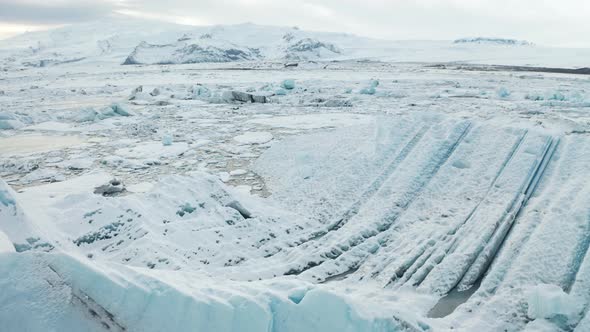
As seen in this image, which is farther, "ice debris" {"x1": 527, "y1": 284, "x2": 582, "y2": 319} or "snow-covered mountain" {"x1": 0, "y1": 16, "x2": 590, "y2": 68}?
"snow-covered mountain" {"x1": 0, "y1": 16, "x2": 590, "y2": 68}

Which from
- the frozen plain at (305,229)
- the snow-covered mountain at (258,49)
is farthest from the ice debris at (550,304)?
the snow-covered mountain at (258,49)

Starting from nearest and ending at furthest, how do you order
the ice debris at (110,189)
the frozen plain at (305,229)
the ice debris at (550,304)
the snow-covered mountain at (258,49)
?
1. the frozen plain at (305,229)
2. the ice debris at (550,304)
3. the ice debris at (110,189)
4. the snow-covered mountain at (258,49)

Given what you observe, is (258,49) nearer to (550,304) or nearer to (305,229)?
(305,229)

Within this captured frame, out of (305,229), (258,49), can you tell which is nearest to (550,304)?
(305,229)

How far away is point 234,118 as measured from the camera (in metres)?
11.0

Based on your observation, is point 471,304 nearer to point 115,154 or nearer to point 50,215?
point 50,215

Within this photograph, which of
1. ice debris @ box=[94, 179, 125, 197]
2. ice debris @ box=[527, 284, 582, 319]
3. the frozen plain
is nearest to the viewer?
the frozen plain

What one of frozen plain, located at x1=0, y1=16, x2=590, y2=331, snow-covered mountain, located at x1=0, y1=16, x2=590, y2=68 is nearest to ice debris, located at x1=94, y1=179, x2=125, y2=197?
frozen plain, located at x1=0, y1=16, x2=590, y2=331

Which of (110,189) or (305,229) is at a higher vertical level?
(305,229)

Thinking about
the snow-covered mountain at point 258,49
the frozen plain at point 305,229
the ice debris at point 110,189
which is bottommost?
the snow-covered mountain at point 258,49

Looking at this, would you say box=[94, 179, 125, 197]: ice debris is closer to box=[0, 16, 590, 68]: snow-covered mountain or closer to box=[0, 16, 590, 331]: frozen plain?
box=[0, 16, 590, 331]: frozen plain

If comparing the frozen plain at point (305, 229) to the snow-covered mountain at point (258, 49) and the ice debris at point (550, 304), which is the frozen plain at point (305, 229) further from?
the snow-covered mountain at point (258, 49)

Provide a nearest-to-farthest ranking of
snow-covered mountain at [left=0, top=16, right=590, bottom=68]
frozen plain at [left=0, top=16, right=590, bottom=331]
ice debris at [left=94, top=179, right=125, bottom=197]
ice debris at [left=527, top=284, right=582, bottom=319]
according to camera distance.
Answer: frozen plain at [left=0, top=16, right=590, bottom=331]
ice debris at [left=527, top=284, right=582, bottom=319]
ice debris at [left=94, top=179, right=125, bottom=197]
snow-covered mountain at [left=0, top=16, right=590, bottom=68]

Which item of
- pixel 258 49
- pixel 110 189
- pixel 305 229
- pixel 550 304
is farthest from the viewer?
pixel 258 49
